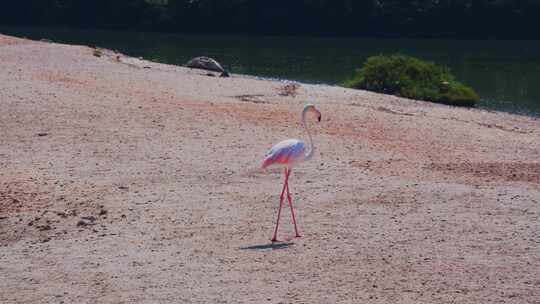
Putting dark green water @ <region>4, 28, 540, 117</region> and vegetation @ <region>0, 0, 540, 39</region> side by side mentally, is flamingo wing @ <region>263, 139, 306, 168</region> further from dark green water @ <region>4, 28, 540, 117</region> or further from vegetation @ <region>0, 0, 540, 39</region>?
vegetation @ <region>0, 0, 540, 39</region>

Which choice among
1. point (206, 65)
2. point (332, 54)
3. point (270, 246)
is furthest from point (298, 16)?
point (270, 246)

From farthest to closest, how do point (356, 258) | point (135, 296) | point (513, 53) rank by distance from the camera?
point (513, 53) < point (356, 258) < point (135, 296)

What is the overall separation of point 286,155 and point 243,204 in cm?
115

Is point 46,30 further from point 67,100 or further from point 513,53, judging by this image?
point 67,100

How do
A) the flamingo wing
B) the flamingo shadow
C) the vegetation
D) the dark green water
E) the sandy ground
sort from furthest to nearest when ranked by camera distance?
the vegetation, the dark green water, the flamingo wing, the flamingo shadow, the sandy ground

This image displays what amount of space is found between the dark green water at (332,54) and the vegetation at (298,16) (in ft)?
6.20

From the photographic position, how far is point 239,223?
1077 centimetres

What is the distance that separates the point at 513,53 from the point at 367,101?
2553 centimetres

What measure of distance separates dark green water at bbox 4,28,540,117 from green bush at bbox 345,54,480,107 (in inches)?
65.4

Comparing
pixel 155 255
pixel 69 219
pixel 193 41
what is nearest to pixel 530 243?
pixel 155 255

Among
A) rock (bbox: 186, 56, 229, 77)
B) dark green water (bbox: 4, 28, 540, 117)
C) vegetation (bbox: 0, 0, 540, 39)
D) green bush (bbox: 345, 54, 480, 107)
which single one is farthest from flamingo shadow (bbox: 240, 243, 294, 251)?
vegetation (bbox: 0, 0, 540, 39)

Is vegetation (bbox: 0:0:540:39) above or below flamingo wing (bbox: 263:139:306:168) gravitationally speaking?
above

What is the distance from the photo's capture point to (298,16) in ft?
183

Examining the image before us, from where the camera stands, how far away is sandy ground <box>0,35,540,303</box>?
9.05 meters
